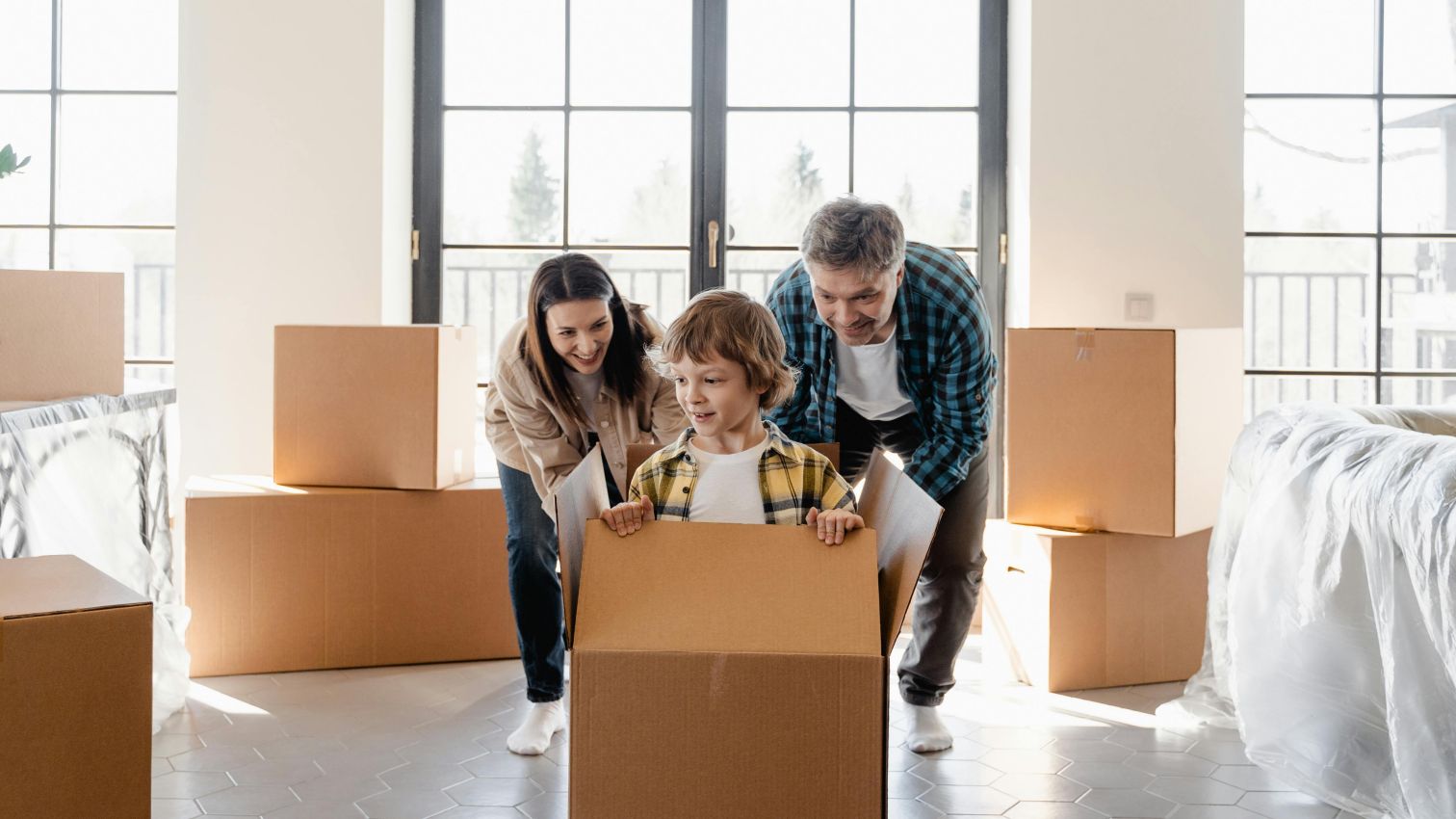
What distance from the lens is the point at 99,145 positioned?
3609mm

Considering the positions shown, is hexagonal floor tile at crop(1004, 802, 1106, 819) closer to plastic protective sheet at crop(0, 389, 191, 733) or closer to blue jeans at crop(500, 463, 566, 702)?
blue jeans at crop(500, 463, 566, 702)

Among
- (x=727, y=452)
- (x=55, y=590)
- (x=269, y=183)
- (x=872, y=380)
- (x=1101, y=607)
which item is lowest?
(x=1101, y=607)

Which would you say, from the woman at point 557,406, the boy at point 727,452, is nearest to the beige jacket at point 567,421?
the woman at point 557,406

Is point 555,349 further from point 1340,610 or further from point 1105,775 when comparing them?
point 1340,610

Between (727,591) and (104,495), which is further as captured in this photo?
(104,495)

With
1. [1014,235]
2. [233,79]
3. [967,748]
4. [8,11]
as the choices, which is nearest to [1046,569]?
[967,748]

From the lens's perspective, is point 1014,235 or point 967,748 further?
point 1014,235

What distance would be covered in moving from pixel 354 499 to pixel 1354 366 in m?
2.66

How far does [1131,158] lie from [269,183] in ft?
7.36

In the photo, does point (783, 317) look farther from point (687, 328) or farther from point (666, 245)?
point (666, 245)

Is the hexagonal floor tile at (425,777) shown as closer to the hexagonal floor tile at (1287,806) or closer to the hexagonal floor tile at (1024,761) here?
the hexagonal floor tile at (1024,761)

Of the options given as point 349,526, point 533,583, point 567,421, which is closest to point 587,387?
point 567,421

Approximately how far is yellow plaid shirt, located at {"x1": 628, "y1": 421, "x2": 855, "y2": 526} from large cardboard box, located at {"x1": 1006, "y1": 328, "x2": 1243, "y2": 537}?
119 centimetres

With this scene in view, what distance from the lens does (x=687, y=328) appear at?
5.82ft
